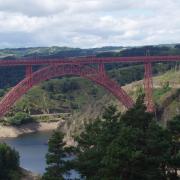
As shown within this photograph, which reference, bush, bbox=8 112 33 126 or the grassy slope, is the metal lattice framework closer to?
the grassy slope

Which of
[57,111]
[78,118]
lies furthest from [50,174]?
[57,111]

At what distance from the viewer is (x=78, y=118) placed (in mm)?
89562

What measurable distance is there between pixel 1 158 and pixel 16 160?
3.30m

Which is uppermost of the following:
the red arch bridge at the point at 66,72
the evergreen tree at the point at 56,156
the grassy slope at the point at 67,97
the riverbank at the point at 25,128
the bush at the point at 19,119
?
the red arch bridge at the point at 66,72

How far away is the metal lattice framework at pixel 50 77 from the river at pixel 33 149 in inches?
355

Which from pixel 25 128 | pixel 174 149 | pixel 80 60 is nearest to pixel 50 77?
pixel 80 60

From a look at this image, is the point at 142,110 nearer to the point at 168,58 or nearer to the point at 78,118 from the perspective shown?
the point at 168,58

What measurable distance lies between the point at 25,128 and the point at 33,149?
28.0m

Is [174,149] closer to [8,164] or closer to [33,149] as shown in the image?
[8,164]

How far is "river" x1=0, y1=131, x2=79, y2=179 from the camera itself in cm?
6615

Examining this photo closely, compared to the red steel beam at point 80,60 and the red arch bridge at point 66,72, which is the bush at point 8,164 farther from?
the red steel beam at point 80,60

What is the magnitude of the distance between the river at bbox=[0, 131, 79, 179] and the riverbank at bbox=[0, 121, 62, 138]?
3345 millimetres

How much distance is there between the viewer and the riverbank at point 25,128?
4115 inches

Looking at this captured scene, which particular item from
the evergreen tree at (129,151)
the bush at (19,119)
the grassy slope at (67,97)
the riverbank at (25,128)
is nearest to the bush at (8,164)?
the evergreen tree at (129,151)
